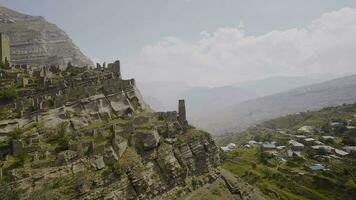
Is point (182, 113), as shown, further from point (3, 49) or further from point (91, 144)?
point (3, 49)

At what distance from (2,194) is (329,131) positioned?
120 metres

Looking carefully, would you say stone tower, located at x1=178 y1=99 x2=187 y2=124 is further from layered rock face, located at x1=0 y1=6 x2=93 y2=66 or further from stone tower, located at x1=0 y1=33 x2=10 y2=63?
layered rock face, located at x1=0 y1=6 x2=93 y2=66

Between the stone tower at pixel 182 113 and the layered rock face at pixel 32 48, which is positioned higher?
the layered rock face at pixel 32 48

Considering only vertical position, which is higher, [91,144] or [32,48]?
[32,48]

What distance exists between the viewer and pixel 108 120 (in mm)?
49812

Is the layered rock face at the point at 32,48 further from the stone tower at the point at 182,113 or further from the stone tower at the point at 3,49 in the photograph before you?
the stone tower at the point at 182,113

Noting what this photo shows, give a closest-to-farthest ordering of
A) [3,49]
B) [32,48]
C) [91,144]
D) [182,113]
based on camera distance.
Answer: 1. [91,144]
2. [182,113]
3. [3,49]
4. [32,48]

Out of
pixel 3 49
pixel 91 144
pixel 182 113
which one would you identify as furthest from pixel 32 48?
pixel 91 144

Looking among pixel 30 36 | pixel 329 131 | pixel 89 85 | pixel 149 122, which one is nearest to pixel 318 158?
pixel 329 131

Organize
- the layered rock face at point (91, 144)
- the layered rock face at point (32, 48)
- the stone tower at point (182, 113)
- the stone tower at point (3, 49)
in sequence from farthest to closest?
the layered rock face at point (32, 48)
the stone tower at point (3, 49)
the stone tower at point (182, 113)
the layered rock face at point (91, 144)

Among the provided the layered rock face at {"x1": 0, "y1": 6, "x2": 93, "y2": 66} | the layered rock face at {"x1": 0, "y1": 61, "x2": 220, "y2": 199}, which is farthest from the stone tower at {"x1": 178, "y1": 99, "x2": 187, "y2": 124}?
the layered rock face at {"x1": 0, "y1": 6, "x2": 93, "y2": 66}

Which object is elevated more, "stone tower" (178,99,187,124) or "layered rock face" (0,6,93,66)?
"layered rock face" (0,6,93,66)

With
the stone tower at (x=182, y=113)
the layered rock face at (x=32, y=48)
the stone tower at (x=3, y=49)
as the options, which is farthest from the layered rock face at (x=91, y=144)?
the layered rock face at (x=32, y=48)

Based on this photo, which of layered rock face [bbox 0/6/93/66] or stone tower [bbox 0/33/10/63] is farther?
layered rock face [bbox 0/6/93/66]
